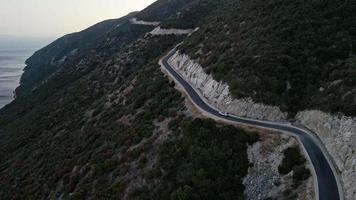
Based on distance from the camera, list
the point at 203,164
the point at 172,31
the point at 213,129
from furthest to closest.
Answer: the point at 172,31
the point at 213,129
the point at 203,164

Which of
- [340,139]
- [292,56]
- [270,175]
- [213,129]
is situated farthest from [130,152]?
[340,139]

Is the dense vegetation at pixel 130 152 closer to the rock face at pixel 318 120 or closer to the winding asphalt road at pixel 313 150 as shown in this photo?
the winding asphalt road at pixel 313 150

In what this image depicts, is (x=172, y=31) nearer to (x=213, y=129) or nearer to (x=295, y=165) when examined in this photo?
(x=213, y=129)

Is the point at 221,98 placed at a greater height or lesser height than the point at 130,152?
greater

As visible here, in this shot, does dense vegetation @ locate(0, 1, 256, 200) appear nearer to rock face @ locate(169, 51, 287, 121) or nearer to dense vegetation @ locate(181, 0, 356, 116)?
rock face @ locate(169, 51, 287, 121)

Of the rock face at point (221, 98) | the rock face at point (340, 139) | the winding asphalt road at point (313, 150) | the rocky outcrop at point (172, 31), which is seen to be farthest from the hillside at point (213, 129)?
the rocky outcrop at point (172, 31)

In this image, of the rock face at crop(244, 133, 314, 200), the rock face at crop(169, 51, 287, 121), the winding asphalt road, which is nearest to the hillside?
the rock face at crop(244, 133, 314, 200)
